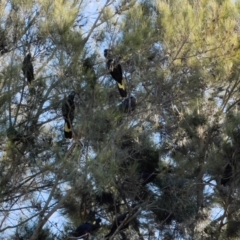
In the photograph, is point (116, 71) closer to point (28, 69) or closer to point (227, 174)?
point (28, 69)

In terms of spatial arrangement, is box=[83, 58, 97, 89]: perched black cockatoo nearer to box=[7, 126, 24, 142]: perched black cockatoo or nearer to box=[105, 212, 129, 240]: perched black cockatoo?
box=[7, 126, 24, 142]: perched black cockatoo

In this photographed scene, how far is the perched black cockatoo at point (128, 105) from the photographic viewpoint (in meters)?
5.69

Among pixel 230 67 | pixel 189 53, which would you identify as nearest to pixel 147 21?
pixel 189 53

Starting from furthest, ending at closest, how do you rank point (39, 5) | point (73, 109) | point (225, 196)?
1. point (225, 196)
2. point (39, 5)
3. point (73, 109)

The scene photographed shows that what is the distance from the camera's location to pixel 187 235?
616 cm

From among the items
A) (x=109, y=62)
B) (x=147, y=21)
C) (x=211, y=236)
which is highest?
(x=147, y=21)

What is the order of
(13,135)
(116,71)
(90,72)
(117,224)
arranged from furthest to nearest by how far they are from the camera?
1. (117,224)
2. (116,71)
3. (90,72)
4. (13,135)

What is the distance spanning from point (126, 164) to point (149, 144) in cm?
35

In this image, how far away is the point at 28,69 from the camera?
5582mm

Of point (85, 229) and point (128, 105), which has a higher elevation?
point (128, 105)

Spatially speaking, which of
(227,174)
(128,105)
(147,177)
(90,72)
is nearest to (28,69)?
(90,72)

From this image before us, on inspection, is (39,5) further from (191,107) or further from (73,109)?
(191,107)

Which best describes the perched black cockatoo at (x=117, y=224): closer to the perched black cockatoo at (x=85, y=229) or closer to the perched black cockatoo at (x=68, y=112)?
the perched black cockatoo at (x=85, y=229)

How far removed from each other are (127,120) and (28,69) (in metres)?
0.84
